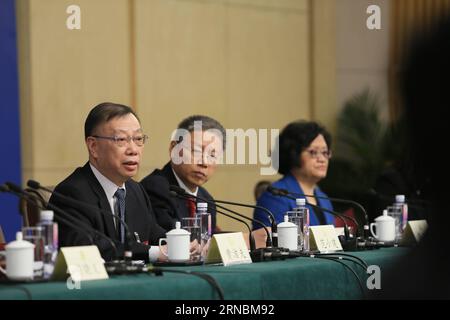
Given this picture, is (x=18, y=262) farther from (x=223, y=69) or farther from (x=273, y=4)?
(x=273, y=4)

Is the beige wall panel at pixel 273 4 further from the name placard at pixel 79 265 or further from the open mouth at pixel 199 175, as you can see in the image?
the name placard at pixel 79 265

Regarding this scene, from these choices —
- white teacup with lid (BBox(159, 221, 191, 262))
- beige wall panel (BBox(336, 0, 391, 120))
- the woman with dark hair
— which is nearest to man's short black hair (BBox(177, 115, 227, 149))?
the woman with dark hair

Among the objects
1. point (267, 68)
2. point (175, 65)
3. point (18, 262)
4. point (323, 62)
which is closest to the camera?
point (18, 262)

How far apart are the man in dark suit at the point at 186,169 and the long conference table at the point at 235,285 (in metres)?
1.06

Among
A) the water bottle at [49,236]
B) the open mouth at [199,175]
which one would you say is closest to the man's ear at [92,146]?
the open mouth at [199,175]

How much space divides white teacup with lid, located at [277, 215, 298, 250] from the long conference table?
0.28m

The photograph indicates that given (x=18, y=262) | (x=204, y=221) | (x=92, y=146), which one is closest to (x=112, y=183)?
(x=92, y=146)

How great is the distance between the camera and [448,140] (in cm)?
100

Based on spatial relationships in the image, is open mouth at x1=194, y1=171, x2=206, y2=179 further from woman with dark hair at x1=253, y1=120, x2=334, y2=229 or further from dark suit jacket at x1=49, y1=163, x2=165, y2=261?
woman with dark hair at x1=253, y1=120, x2=334, y2=229

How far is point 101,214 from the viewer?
3.52 m

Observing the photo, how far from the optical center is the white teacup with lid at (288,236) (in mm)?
3793

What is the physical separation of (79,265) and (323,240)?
1.58m

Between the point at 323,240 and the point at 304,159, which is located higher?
the point at 304,159
